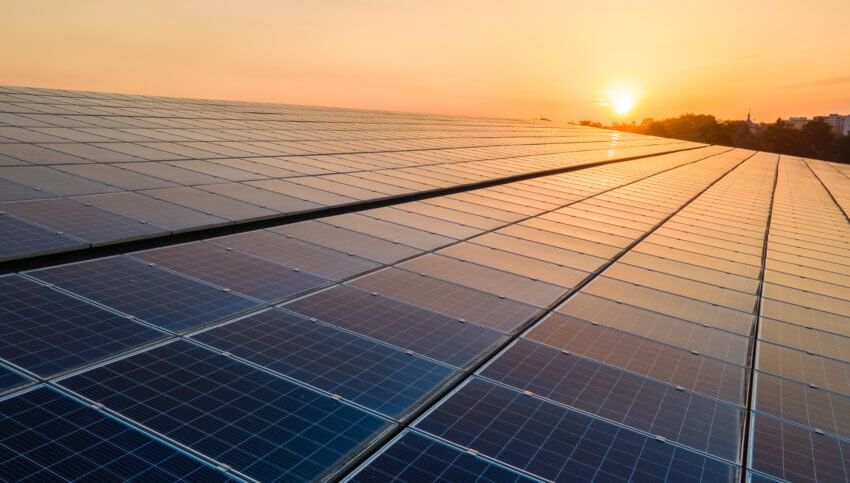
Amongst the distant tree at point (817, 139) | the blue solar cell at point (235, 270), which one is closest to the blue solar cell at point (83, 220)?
the blue solar cell at point (235, 270)

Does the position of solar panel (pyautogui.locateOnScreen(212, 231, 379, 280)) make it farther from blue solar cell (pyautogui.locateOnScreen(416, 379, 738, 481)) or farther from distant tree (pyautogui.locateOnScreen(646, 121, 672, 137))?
distant tree (pyautogui.locateOnScreen(646, 121, 672, 137))

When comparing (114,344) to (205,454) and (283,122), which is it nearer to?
(205,454)

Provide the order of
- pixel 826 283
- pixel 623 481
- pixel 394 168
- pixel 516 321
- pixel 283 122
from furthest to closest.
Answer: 1. pixel 283 122
2. pixel 394 168
3. pixel 826 283
4. pixel 516 321
5. pixel 623 481

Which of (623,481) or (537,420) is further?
(537,420)

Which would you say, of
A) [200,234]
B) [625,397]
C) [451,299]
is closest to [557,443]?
[625,397]

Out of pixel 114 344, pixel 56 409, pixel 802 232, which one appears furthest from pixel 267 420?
pixel 802 232

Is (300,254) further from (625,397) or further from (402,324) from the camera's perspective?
(625,397)
